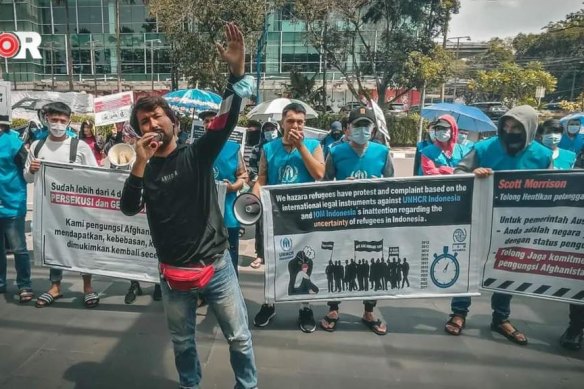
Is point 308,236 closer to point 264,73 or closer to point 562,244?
point 562,244

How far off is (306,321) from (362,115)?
175 centimetres

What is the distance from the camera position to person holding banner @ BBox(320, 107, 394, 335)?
3600 mm

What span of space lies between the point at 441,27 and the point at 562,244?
20.2 m

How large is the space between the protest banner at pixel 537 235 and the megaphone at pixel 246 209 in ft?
6.03

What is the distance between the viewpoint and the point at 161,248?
7.68 ft

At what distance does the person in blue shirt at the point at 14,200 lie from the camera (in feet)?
13.2

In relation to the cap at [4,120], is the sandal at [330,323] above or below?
below

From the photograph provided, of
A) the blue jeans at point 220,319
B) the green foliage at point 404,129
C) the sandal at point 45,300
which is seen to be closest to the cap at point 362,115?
the blue jeans at point 220,319

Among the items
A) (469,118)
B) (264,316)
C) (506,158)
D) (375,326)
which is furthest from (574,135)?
(264,316)

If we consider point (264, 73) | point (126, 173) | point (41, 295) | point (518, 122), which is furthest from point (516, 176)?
point (264, 73)

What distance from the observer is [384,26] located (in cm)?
2228

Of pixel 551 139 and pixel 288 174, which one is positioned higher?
pixel 551 139

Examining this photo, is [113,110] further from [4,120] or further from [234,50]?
[234,50]

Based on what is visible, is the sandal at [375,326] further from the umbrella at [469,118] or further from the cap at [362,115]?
the umbrella at [469,118]
